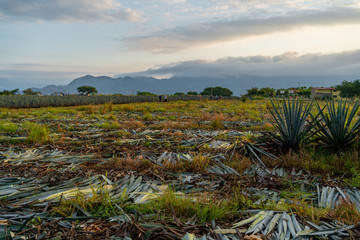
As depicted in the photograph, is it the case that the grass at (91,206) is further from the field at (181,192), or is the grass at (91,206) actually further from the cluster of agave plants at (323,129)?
the cluster of agave plants at (323,129)

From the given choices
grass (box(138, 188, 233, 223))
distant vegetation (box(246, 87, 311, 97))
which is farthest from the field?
distant vegetation (box(246, 87, 311, 97))

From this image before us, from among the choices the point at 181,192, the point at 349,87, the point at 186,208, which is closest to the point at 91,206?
the point at 186,208

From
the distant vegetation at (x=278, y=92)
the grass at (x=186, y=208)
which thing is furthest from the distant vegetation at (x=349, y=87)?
the grass at (x=186, y=208)

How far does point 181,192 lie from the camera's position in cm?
328

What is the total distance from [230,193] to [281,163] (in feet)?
6.31

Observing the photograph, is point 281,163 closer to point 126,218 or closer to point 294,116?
point 294,116

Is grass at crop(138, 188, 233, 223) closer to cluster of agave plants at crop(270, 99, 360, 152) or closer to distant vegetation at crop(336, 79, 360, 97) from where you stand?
cluster of agave plants at crop(270, 99, 360, 152)

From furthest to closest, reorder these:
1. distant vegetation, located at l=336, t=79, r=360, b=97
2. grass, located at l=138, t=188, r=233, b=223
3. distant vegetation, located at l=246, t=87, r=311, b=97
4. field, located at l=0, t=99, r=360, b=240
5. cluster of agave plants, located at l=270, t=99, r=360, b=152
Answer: distant vegetation, located at l=336, t=79, r=360, b=97, distant vegetation, located at l=246, t=87, r=311, b=97, cluster of agave plants, located at l=270, t=99, r=360, b=152, grass, located at l=138, t=188, r=233, b=223, field, located at l=0, t=99, r=360, b=240

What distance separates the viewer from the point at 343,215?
269cm

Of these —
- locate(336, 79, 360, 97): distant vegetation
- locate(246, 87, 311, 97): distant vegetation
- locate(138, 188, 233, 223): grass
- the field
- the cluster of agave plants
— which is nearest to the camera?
the field

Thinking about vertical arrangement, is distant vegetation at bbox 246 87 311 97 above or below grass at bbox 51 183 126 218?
above

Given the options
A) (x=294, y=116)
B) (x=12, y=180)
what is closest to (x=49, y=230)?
(x=12, y=180)

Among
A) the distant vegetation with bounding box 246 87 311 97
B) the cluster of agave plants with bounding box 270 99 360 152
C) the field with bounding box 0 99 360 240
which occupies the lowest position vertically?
the field with bounding box 0 99 360 240

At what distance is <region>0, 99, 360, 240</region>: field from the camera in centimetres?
235
